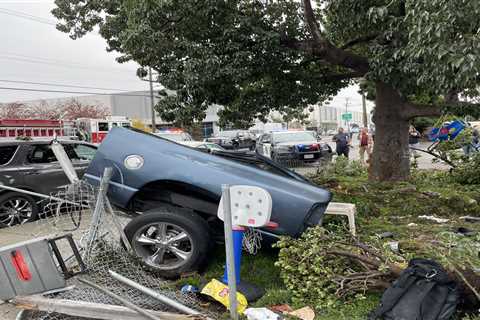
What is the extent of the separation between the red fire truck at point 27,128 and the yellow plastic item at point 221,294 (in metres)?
14.5

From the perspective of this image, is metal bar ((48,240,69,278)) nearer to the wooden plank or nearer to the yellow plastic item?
the wooden plank

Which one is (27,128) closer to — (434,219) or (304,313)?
(434,219)

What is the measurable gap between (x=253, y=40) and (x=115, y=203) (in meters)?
4.63

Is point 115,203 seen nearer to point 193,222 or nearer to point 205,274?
point 193,222

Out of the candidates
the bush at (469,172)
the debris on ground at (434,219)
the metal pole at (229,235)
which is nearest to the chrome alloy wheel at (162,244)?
the metal pole at (229,235)

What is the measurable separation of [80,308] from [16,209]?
506cm

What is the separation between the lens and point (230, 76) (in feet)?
25.2

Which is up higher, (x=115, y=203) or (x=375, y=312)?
(x=115, y=203)

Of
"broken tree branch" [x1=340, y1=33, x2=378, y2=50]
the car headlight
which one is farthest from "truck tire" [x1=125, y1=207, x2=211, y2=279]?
the car headlight

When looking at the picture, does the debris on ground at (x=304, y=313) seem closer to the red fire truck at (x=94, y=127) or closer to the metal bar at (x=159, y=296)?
the metal bar at (x=159, y=296)

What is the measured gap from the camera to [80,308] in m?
3.52

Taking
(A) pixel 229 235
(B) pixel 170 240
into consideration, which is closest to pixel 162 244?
(B) pixel 170 240

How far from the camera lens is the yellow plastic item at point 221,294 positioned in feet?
12.1

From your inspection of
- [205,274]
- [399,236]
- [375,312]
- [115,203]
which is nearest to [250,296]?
[205,274]
